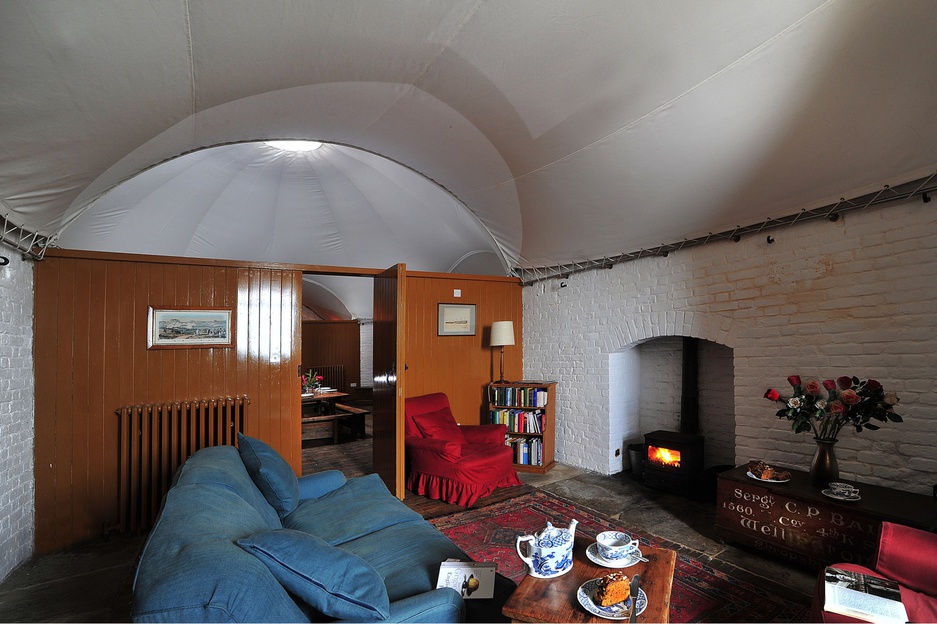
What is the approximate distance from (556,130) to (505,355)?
311 cm

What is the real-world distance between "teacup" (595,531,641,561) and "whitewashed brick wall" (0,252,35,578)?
3.75 meters

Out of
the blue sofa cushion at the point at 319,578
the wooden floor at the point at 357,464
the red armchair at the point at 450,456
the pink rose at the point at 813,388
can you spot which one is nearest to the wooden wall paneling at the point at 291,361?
the wooden floor at the point at 357,464

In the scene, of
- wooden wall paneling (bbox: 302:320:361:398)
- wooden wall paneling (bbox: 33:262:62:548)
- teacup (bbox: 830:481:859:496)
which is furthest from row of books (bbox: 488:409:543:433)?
wooden wall paneling (bbox: 302:320:361:398)

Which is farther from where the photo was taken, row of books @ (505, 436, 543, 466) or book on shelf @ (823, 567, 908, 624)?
row of books @ (505, 436, 543, 466)

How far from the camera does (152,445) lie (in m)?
3.83

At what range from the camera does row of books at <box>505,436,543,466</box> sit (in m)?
5.04

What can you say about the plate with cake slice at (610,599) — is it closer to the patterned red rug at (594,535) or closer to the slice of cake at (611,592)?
the slice of cake at (611,592)

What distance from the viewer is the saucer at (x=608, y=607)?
1560mm

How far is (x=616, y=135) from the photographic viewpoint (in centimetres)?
325

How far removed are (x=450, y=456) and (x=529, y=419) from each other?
1269 millimetres

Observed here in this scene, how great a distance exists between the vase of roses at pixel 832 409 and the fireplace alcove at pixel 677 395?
134 cm

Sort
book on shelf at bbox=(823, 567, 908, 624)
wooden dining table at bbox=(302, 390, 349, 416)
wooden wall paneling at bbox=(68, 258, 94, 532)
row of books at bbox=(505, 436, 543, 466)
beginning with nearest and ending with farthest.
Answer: book on shelf at bbox=(823, 567, 908, 624) < wooden wall paneling at bbox=(68, 258, 94, 532) < row of books at bbox=(505, 436, 543, 466) < wooden dining table at bbox=(302, 390, 349, 416)

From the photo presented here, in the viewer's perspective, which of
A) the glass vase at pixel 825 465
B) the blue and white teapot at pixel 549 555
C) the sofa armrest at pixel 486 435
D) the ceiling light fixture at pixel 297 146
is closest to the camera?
the blue and white teapot at pixel 549 555

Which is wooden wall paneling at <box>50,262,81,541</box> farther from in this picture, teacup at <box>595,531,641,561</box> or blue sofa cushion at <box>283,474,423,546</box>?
teacup at <box>595,531,641,561</box>
